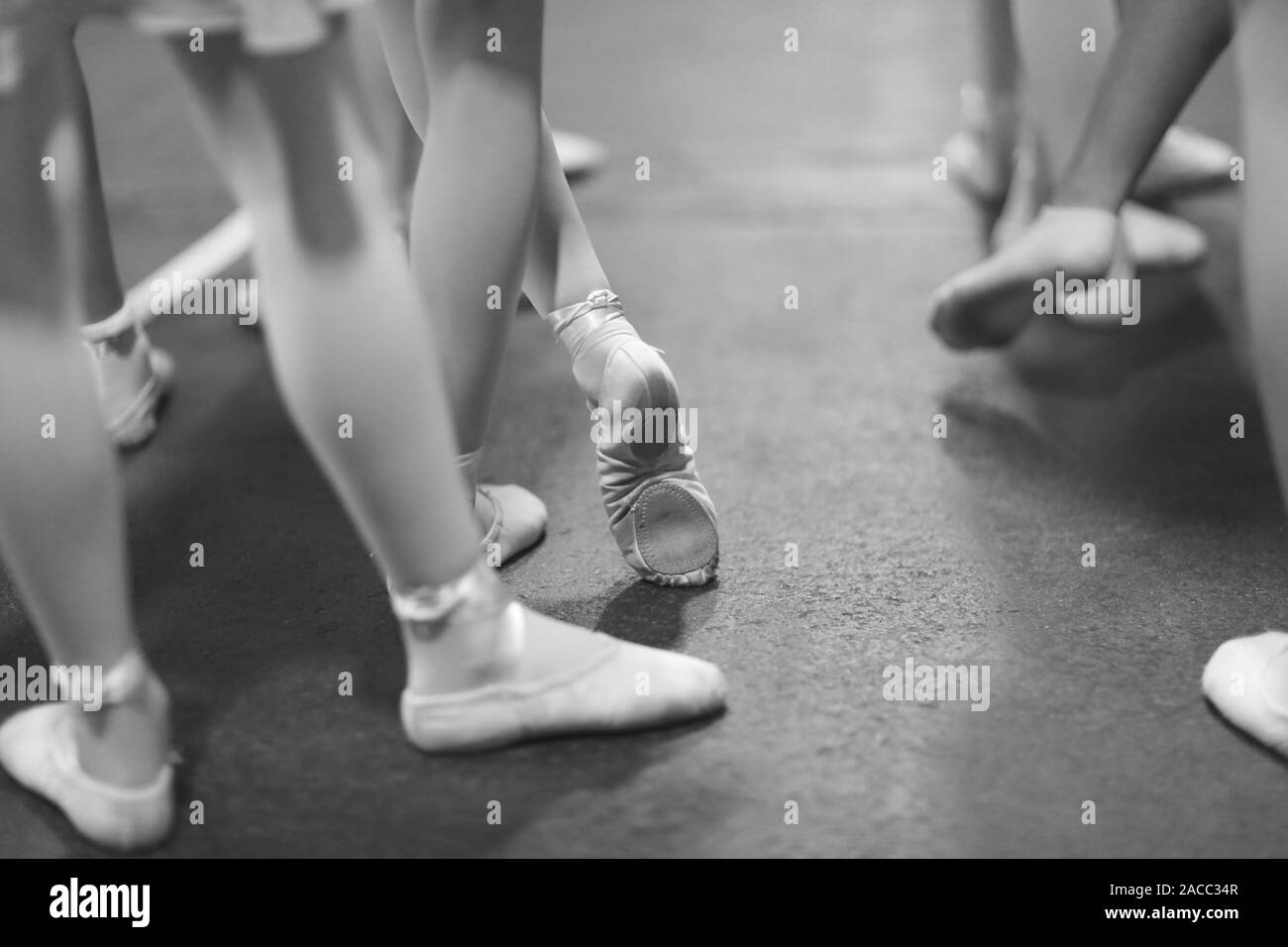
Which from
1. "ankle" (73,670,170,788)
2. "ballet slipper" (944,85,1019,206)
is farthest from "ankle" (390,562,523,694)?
"ballet slipper" (944,85,1019,206)

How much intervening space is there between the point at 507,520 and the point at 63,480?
0.47 metres

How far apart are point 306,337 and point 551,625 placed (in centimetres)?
28

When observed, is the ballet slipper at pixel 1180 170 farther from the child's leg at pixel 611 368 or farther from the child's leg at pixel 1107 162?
the child's leg at pixel 611 368

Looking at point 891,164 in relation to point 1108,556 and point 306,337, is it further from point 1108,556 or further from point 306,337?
point 306,337

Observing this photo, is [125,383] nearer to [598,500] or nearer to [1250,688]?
[598,500]

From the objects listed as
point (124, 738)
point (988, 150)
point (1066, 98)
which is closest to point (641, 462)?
point (124, 738)

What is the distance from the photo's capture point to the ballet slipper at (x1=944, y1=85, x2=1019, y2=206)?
1.93 m

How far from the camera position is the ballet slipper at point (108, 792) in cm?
89

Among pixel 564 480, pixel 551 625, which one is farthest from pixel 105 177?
pixel 551 625

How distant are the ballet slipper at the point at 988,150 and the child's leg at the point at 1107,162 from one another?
550 mm

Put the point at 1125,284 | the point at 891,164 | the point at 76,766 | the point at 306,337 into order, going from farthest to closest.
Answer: the point at 891,164 < the point at 1125,284 < the point at 76,766 < the point at 306,337

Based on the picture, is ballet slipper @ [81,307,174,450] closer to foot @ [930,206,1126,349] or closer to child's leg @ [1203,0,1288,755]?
foot @ [930,206,1126,349]

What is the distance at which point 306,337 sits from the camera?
803mm

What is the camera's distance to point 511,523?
4.03ft
